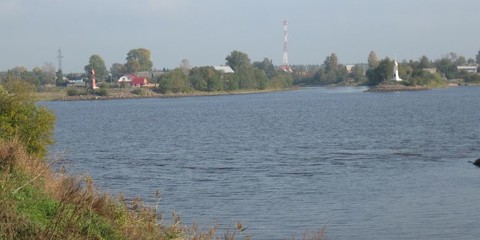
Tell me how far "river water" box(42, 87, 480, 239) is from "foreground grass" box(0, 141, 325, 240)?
439 centimetres

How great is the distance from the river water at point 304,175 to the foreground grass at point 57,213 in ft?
14.4

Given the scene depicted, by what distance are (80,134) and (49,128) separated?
39810 mm

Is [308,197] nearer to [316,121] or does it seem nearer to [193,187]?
[193,187]

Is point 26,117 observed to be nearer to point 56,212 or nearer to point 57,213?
point 56,212

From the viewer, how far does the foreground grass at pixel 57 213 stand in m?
10.3

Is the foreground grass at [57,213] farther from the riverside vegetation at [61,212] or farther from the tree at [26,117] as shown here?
the tree at [26,117]

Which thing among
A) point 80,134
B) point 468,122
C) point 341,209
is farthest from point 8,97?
point 468,122

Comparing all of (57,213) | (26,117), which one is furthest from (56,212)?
(26,117)

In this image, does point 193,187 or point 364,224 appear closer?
point 364,224

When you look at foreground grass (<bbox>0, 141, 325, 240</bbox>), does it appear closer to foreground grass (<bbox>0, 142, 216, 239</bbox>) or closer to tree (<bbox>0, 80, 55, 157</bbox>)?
foreground grass (<bbox>0, 142, 216, 239</bbox>)

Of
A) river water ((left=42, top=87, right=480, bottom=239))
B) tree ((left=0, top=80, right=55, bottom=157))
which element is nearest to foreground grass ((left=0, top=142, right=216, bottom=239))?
river water ((left=42, top=87, right=480, bottom=239))

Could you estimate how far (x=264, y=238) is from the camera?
71.8 ft

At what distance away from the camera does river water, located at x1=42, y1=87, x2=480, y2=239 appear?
24.5 metres

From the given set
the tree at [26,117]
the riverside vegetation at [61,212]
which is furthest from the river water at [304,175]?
the riverside vegetation at [61,212]
